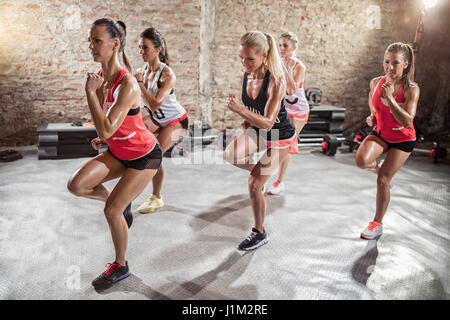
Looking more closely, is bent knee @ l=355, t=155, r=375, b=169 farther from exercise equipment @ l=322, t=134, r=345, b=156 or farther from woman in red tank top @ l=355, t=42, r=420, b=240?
exercise equipment @ l=322, t=134, r=345, b=156

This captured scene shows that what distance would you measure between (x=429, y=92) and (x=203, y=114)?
4449 millimetres

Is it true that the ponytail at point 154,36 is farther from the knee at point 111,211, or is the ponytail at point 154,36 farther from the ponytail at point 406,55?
the ponytail at point 406,55

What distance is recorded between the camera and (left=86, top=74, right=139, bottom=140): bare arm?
5.80ft

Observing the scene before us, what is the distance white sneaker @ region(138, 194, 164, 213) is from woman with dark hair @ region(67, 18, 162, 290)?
1.04 meters

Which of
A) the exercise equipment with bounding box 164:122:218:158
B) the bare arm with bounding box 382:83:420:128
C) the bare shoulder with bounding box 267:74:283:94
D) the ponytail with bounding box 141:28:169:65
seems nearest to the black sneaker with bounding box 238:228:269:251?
the bare shoulder with bounding box 267:74:283:94

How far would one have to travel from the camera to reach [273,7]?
596 cm

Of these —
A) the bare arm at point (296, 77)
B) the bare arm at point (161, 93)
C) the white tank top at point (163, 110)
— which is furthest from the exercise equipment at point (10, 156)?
the bare arm at point (296, 77)

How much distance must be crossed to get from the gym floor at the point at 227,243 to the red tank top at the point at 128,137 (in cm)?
82

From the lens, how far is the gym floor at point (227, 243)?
82.3 inches

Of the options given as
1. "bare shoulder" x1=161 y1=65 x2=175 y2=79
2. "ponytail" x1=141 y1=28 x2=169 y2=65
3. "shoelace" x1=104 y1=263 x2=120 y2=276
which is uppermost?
"ponytail" x1=141 y1=28 x2=169 y2=65

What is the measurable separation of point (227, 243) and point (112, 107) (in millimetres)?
1425

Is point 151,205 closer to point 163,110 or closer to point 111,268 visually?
point 163,110

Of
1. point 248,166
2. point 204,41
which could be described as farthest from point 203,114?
point 248,166
